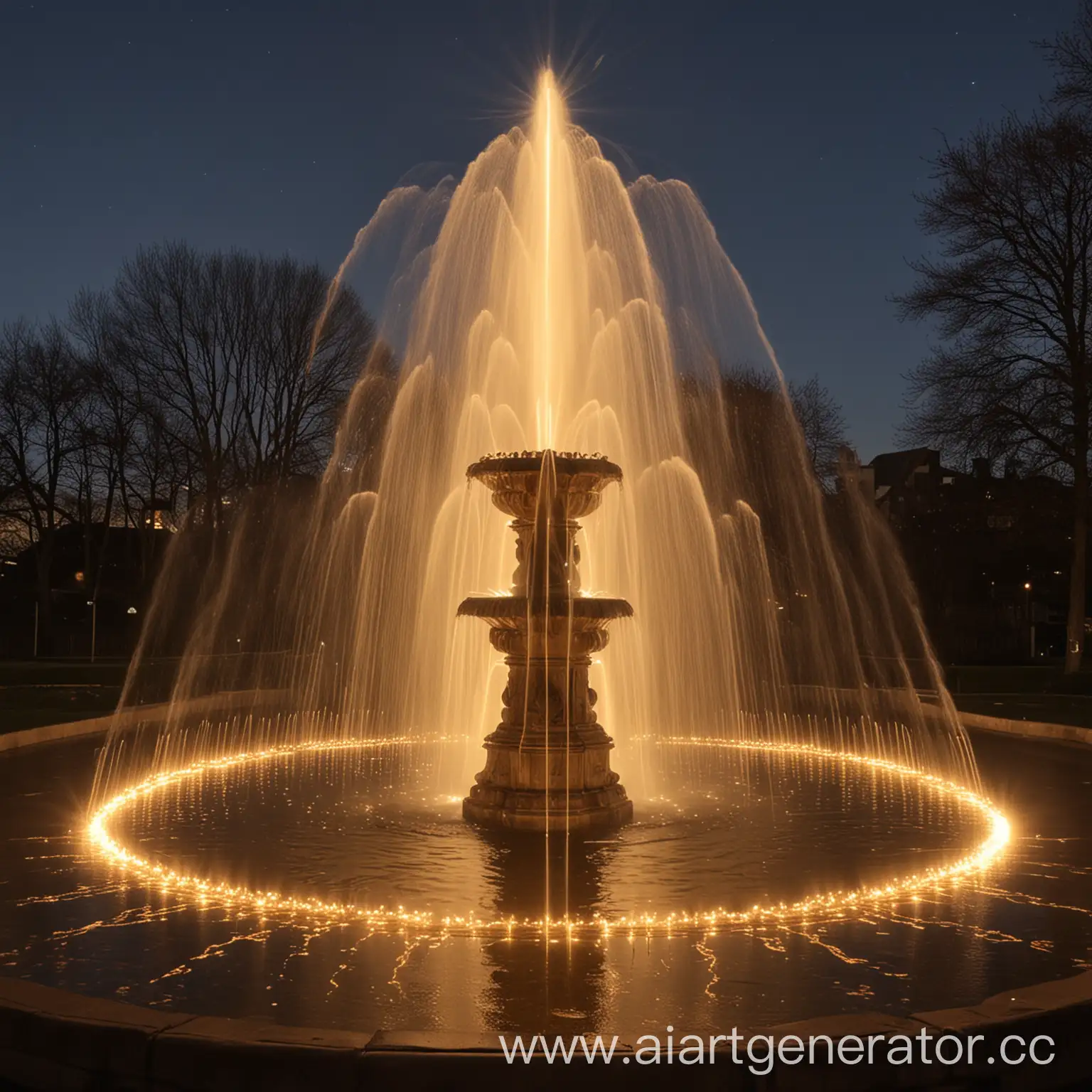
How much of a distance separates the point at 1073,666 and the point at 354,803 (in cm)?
2766

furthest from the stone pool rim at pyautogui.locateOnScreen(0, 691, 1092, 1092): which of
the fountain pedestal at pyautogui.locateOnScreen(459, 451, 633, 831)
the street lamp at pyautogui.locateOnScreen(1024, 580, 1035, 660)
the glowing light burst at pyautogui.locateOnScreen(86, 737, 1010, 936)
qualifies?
the street lamp at pyautogui.locateOnScreen(1024, 580, 1035, 660)

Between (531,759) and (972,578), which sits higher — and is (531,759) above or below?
below

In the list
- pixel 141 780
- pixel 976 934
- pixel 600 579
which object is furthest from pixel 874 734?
pixel 976 934

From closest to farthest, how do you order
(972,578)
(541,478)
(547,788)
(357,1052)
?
(357,1052) < (547,788) < (541,478) < (972,578)

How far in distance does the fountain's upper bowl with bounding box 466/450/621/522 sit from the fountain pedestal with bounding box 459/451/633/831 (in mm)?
11

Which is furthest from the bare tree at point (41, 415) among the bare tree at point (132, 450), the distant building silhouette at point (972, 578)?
the distant building silhouette at point (972, 578)

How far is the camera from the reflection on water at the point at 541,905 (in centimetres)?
686

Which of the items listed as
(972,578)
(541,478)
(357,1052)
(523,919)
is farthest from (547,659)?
(972,578)

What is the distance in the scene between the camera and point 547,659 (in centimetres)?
1321

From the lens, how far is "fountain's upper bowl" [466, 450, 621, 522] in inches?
511

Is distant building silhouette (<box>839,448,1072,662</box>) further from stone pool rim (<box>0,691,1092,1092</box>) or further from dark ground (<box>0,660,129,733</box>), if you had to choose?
stone pool rim (<box>0,691,1092,1092</box>)

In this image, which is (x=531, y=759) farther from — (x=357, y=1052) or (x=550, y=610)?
(x=357, y=1052)

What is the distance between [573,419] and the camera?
1969cm

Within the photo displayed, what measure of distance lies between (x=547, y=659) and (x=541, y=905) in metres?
4.25
